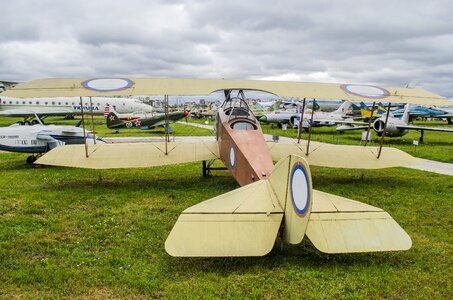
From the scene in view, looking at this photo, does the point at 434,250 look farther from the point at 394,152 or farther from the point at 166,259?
the point at 394,152

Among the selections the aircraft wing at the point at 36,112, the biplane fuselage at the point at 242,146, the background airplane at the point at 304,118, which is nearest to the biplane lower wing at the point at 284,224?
the biplane fuselage at the point at 242,146

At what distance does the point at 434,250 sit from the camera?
5316mm

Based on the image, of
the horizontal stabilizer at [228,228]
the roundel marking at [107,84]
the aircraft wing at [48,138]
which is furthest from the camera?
the aircraft wing at [48,138]

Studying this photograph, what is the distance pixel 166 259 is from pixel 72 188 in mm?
4970

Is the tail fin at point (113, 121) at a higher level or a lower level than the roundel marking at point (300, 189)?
lower

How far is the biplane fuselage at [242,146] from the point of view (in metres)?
6.26

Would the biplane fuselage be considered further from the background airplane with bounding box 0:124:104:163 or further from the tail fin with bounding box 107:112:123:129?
the tail fin with bounding box 107:112:123:129

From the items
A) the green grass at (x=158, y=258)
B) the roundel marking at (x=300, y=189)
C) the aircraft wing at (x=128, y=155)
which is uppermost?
the roundel marking at (x=300, y=189)

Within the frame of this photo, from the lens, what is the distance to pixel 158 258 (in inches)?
193

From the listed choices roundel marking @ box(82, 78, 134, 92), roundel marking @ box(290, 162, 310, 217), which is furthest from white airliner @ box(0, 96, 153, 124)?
roundel marking @ box(290, 162, 310, 217)

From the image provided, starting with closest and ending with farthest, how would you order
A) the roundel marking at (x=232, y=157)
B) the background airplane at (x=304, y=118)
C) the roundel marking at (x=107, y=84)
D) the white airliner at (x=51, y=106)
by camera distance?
the roundel marking at (x=232, y=157)
the roundel marking at (x=107, y=84)
the background airplane at (x=304, y=118)
the white airliner at (x=51, y=106)

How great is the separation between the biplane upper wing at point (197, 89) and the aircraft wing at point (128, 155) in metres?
1.67

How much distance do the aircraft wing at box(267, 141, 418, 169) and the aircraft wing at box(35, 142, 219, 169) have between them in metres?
2.06

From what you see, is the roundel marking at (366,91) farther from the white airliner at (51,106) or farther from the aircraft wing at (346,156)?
the white airliner at (51,106)
